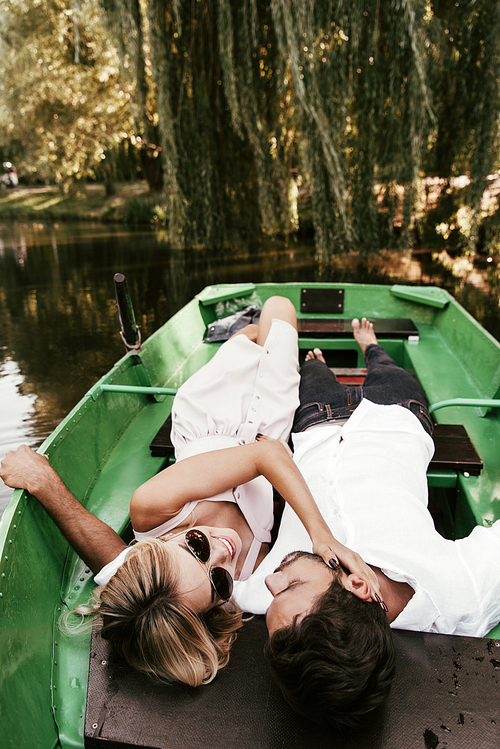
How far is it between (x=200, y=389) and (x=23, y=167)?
19.1 m

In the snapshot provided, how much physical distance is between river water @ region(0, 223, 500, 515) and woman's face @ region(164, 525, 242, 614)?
2.51 meters

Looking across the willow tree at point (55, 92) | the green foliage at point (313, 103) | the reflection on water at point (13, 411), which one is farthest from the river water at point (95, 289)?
the willow tree at point (55, 92)

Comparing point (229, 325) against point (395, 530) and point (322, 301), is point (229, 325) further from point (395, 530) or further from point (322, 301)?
point (395, 530)

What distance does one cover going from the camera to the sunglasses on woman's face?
139 centimetres

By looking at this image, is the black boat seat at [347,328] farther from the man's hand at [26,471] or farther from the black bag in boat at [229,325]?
the man's hand at [26,471]

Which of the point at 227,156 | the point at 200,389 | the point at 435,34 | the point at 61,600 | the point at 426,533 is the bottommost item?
the point at 61,600

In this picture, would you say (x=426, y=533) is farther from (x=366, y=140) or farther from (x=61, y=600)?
(x=366, y=140)

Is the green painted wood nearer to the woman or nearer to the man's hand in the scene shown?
the woman

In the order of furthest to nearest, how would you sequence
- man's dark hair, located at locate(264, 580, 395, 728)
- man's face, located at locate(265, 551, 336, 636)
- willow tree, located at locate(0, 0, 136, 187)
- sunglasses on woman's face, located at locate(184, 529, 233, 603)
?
willow tree, located at locate(0, 0, 136, 187), sunglasses on woman's face, located at locate(184, 529, 233, 603), man's face, located at locate(265, 551, 336, 636), man's dark hair, located at locate(264, 580, 395, 728)

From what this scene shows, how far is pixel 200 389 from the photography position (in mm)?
2201

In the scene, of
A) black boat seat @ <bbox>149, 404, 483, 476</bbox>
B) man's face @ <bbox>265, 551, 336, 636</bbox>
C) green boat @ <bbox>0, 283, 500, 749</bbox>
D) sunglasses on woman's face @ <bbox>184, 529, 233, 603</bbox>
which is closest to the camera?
man's face @ <bbox>265, 551, 336, 636</bbox>

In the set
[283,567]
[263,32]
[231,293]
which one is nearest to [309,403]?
[283,567]

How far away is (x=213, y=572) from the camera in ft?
4.57

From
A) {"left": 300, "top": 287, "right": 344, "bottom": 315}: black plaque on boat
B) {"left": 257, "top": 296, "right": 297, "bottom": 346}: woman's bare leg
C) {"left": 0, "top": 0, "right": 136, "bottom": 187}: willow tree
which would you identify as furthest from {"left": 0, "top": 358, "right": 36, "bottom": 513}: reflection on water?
{"left": 0, "top": 0, "right": 136, "bottom": 187}: willow tree
